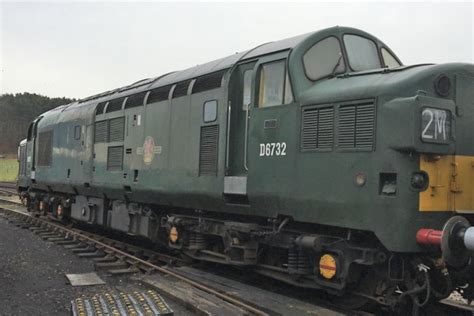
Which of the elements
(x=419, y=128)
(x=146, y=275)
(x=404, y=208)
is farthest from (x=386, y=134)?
(x=146, y=275)

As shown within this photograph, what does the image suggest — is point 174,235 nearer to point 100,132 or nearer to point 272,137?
point 272,137

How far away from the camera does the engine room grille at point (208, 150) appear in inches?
314

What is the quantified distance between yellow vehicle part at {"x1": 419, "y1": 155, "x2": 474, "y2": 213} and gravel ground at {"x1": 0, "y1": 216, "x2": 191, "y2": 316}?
330 centimetres

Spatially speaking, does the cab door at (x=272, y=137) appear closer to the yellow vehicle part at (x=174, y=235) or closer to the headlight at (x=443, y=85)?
the headlight at (x=443, y=85)

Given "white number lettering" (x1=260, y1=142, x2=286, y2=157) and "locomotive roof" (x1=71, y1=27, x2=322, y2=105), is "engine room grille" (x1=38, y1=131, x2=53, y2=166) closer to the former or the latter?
"locomotive roof" (x1=71, y1=27, x2=322, y2=105)

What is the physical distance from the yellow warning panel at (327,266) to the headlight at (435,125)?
1729 mm

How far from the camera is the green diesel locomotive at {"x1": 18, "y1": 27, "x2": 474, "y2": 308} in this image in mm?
5348

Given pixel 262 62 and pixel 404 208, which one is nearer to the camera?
pixel 404 208

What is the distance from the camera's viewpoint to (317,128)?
6141mm

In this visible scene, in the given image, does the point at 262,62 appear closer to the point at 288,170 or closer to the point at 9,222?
the point at 288,170

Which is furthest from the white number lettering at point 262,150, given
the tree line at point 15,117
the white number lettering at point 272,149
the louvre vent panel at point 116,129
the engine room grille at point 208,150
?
the tree line at point 15,117

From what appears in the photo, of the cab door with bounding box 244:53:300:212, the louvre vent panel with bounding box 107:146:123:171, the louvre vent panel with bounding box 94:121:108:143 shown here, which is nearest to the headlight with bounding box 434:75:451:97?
the cab door with bounding box 244:53:300:212

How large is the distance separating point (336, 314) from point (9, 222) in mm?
13697

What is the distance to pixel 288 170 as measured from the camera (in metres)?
6.51
